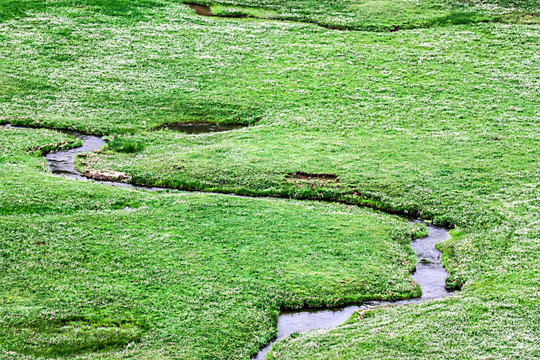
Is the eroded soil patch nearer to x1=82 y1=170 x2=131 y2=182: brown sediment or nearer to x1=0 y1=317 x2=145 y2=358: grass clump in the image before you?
x1=82 y1=170 x2=131 y2=182: brown sediment

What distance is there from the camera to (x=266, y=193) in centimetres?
5109

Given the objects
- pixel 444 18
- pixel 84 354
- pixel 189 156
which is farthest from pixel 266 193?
pixel 444 18

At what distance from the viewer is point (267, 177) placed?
173ft

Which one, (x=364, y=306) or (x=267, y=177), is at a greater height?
(x=267, y=177)

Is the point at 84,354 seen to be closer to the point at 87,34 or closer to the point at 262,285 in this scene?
the point at 262,285

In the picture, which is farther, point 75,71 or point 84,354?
point 75,71

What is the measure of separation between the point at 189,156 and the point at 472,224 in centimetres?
2603

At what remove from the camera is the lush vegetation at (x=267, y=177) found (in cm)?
3331

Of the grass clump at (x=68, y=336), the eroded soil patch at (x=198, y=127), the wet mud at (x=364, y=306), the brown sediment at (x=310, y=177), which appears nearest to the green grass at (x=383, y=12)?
the eroded soil patch at (x=198, y=127)

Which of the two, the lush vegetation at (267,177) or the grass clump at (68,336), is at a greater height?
the lush vegetation at (267,177)

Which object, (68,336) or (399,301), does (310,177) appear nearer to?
(399,301)

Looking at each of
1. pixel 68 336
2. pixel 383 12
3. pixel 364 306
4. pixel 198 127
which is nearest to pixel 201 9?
pixel 383 12

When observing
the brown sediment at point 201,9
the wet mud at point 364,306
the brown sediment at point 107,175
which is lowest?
the wet mud at point 364,306

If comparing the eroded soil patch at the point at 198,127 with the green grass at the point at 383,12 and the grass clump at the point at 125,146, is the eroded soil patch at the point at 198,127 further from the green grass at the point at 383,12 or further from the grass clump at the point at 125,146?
the green grass at the point at 383,12
